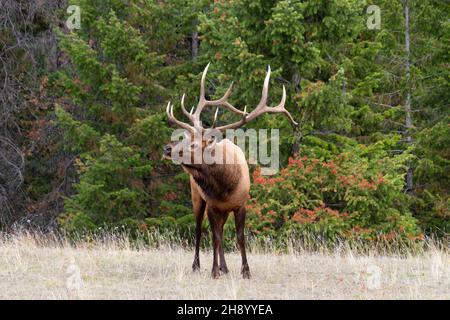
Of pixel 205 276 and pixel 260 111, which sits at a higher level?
pixel 260 111

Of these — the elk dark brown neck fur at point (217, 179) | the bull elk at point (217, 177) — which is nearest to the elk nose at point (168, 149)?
the bull elk at point (217, 177)

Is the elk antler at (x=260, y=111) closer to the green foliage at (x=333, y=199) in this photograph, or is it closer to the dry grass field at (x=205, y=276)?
the dry grass field at (x=205, y=276)

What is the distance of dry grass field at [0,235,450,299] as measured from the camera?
27.4 ft

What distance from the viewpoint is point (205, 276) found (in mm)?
9859

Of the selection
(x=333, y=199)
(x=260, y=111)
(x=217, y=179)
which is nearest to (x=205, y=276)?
(x=217, y=179)

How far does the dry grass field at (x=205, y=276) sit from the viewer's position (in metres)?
8.36

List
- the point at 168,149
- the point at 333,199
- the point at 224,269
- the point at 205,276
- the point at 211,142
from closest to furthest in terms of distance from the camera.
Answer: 1. the point at 168,149
2. the point at 211,142
3. the point at 205,276
4. the point at 224,269
5. the point at 333,199

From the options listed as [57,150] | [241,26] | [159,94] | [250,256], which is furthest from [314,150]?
[57,150]

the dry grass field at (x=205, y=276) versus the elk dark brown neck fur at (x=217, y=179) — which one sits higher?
the elk dark brown neck fur at (x=217, y=179)

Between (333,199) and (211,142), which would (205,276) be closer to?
(211,142)

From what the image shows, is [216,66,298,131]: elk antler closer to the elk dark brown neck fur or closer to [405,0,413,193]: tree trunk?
the elk dark brown neck fur

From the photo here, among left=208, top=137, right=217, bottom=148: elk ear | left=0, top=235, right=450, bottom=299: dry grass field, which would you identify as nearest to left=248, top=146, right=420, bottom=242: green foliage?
left=0, top=235, right=450, bottom=299: dry grass field

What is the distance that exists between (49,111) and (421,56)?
10397mm

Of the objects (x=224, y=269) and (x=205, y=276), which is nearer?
(x=205, y=276)
